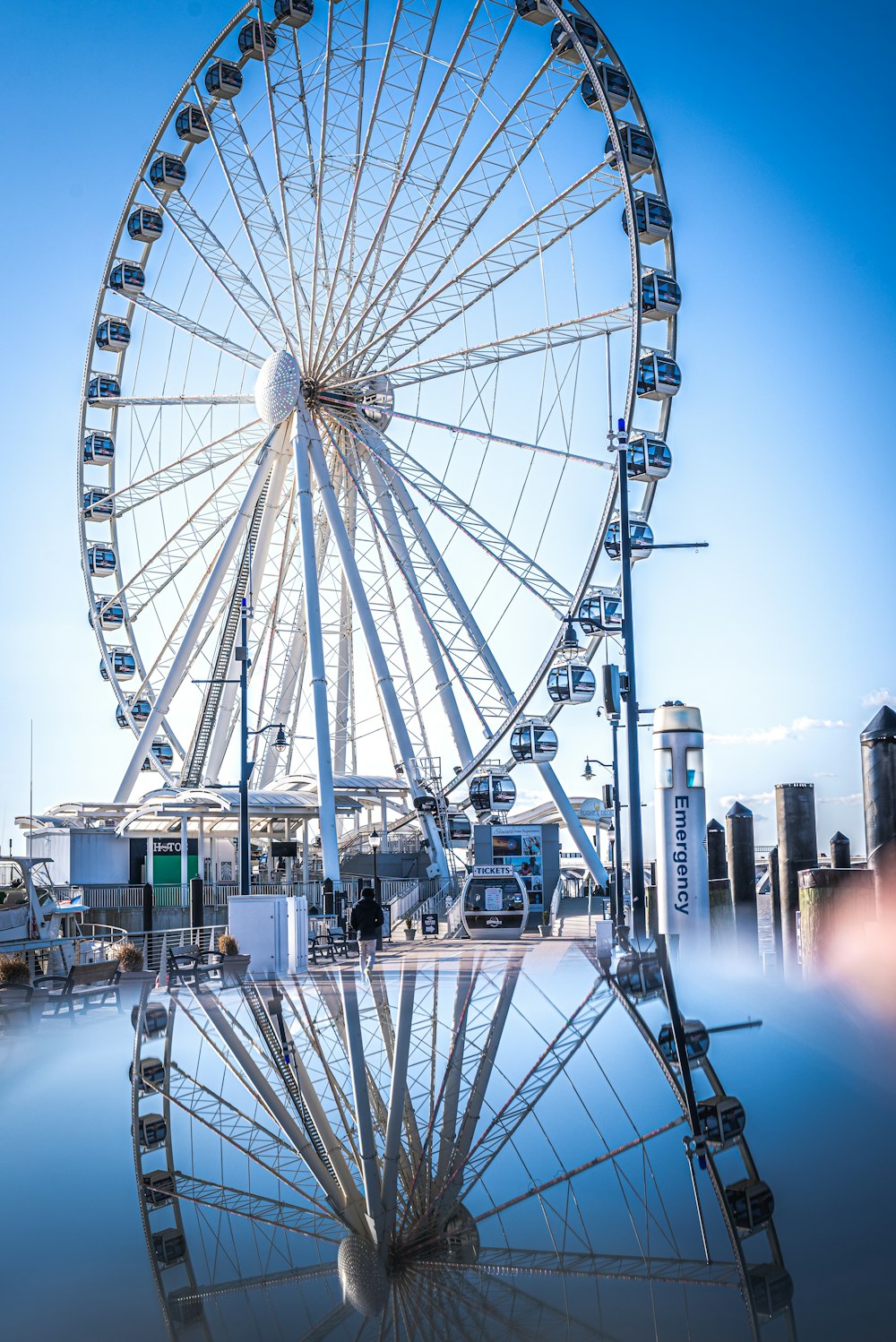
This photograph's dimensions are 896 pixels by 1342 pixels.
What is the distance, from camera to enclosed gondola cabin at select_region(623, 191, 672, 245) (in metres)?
26.5

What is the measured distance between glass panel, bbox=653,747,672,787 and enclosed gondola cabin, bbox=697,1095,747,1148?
10801mm

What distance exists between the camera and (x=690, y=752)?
17.0m

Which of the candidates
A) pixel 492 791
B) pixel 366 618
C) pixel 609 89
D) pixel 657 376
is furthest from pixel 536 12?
pixel 492 791

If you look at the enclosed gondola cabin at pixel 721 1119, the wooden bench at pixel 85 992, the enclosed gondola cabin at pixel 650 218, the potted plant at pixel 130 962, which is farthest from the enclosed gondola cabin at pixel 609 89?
the enclosed gondola cabin at pixel 721 1119

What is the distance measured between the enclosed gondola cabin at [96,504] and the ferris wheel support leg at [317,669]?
28.3 feet

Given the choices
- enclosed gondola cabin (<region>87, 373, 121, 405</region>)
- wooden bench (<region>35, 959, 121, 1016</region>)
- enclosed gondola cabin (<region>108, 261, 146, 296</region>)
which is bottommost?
wooden bench (<region>35, 959, 121, 1016</region>)

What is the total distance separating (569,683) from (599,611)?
1.73 m

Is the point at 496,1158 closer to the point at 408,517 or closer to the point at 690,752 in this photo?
the point at 690,752

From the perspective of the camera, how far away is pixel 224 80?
32500mm

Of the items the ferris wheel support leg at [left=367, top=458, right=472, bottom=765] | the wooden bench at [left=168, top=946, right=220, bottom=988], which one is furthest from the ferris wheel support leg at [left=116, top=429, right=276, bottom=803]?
the wooden bench at [left=168, top=946, right=220, bottom=988]

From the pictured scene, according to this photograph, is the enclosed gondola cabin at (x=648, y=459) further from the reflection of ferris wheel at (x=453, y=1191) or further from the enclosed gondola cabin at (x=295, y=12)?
the reflection of ferris wheel at (x=453, y=1191)

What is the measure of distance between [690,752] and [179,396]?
21621 millimetres

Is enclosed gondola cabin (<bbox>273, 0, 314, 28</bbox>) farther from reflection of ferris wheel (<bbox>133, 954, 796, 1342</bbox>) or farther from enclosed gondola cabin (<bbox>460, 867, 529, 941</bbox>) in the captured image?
reflection of ferris wheel (<bbox>133, 954, 796, 1342</bbox>)

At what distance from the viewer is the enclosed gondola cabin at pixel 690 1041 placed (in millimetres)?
7484
